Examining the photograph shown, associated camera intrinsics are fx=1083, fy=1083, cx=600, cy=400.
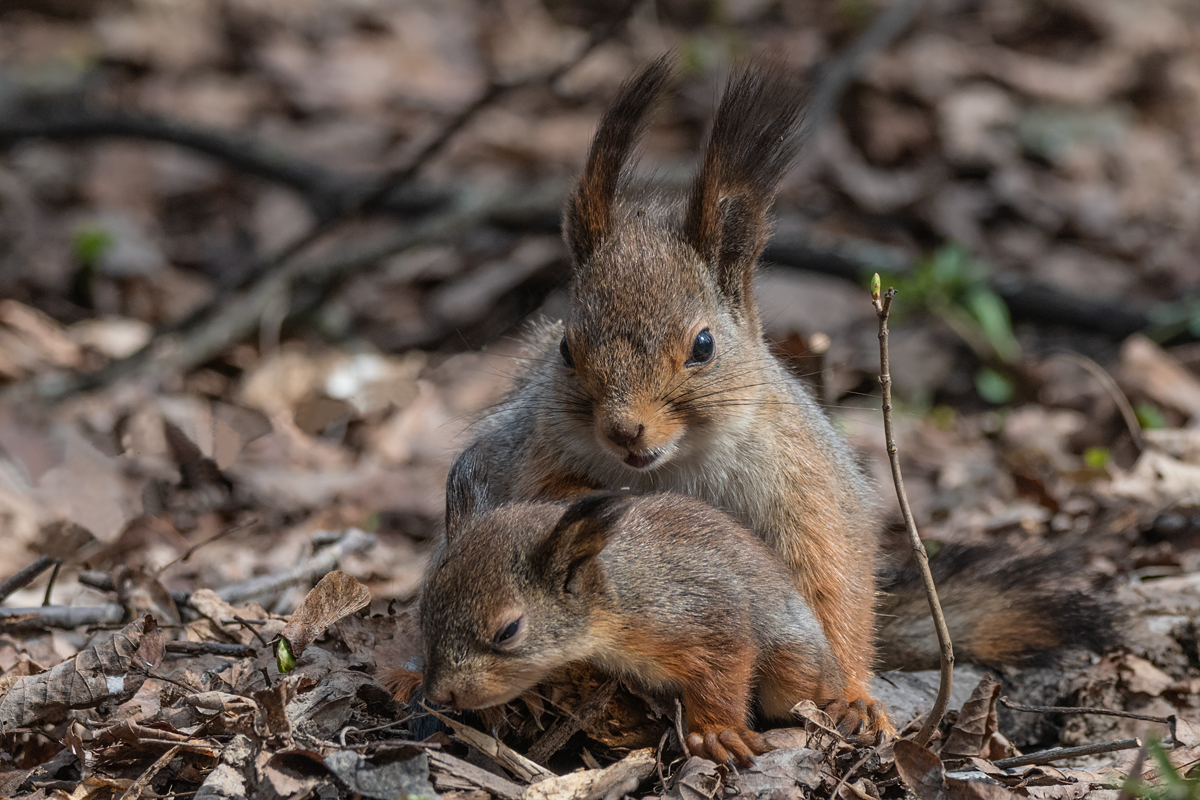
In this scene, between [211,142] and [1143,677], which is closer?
[1143,677]

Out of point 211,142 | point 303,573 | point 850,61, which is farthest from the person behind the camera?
point 850,61

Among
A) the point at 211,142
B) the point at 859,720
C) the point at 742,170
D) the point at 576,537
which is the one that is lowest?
the point at 859,720

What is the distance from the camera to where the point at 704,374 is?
399 centimetres

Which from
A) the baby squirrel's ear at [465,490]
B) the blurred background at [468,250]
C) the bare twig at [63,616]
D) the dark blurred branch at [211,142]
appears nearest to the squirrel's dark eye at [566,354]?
the baby squirrel's ear at [465,490]

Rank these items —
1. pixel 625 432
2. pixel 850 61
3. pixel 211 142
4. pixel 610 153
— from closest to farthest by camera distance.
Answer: pixel 625 432 → pixel 610 153 → pixel 211 142 → pixel 850 61

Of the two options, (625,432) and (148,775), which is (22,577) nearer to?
(148,775)

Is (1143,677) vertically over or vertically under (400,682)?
under

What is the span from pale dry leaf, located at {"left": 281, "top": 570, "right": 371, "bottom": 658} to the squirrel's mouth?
1.07 metres

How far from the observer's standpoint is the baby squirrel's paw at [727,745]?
3395 millimetres

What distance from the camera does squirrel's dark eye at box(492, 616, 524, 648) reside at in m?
3.27

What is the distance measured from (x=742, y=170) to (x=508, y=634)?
1.98 meters

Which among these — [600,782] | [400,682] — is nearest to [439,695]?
[600,782]

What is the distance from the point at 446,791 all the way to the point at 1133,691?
288 centimetres

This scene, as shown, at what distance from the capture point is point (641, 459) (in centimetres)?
378
